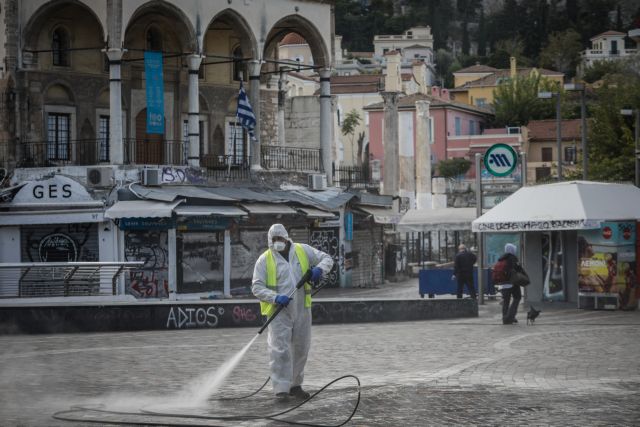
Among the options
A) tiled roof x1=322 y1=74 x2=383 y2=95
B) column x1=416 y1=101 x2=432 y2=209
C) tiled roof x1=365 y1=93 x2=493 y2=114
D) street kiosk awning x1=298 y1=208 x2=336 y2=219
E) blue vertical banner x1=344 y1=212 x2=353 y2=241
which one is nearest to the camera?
street kiosk awning x1=298 y1=208 x2=336 y2=219

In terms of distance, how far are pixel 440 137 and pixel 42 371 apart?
9598 centimetres

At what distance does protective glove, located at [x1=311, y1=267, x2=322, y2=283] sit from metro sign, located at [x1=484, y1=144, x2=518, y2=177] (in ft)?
60.8

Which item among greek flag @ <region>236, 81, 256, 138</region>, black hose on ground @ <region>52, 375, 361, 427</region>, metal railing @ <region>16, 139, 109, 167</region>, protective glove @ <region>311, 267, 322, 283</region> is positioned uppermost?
greek flag @ <region>236, 81, 256, 138</region>

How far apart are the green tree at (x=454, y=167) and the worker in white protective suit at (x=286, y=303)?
300 feet

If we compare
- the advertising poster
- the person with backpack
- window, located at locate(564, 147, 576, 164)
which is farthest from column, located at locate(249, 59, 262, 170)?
window, located at locate(564, 147, 576, 164)

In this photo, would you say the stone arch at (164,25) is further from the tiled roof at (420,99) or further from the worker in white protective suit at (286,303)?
the tiled roof at (420,99)

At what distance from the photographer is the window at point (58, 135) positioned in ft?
136

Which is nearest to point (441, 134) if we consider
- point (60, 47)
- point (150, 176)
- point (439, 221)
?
point (439, 221)

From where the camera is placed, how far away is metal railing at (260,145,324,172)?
46531mm

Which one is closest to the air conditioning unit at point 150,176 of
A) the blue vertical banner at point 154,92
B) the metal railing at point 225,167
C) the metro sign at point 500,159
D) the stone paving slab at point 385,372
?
the blue vertical banner at point 154,92

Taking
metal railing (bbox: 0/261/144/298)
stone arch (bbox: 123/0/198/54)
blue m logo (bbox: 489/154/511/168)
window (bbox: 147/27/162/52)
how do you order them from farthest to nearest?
window (bbox: 147/27/162/52) → stone arch (bbox: 123/0/198/54) → blue m logo (bbox: 489/154/511/168) → metal railing (bbox: 0/261/144/298)

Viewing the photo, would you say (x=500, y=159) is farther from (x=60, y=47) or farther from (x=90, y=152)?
(x=60, y=47)

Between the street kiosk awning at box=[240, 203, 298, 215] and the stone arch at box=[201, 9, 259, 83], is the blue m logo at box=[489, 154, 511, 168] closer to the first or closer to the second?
the street kiosk awning at box=[240, 203, 298, 215]

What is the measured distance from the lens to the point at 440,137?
366 feet
